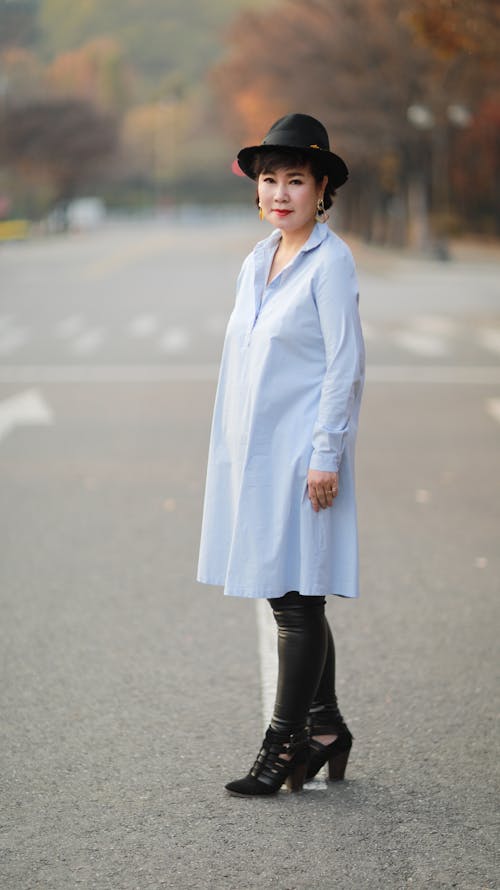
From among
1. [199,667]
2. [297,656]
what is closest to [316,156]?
[297,656]

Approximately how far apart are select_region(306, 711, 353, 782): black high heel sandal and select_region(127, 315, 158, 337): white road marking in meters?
17.2

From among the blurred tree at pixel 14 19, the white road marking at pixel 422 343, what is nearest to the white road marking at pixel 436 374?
the white road marking at pixel 422 343

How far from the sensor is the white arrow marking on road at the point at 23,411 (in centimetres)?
1244

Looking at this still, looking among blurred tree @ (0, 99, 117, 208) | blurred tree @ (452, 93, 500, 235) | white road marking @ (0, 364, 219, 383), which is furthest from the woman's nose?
blurred tree @ (0, 99, 117, 208)

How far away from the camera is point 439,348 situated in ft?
63.5

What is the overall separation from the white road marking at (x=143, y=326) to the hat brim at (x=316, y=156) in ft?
56.2

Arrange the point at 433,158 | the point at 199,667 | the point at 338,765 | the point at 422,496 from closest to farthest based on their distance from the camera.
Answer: the point at 338,765 < the point at 199,667 < the point at 422,496 < the point at 433,158

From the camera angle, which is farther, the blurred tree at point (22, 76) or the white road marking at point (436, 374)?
the blurred tree at point (22, 76)

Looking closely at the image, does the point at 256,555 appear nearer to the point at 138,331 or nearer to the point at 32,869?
the point at 32,869

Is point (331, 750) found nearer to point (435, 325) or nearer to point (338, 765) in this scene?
point (338, 765)

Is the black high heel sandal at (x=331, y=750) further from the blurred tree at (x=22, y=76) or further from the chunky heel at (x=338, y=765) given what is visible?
the blurred tree at (x=22, y=76)

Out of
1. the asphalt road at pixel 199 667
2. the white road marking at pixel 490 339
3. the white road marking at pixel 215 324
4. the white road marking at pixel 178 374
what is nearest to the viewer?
the asphalt road at pixel 199 667

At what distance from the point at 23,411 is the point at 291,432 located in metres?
9.31

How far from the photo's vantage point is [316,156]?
407 centimetres
